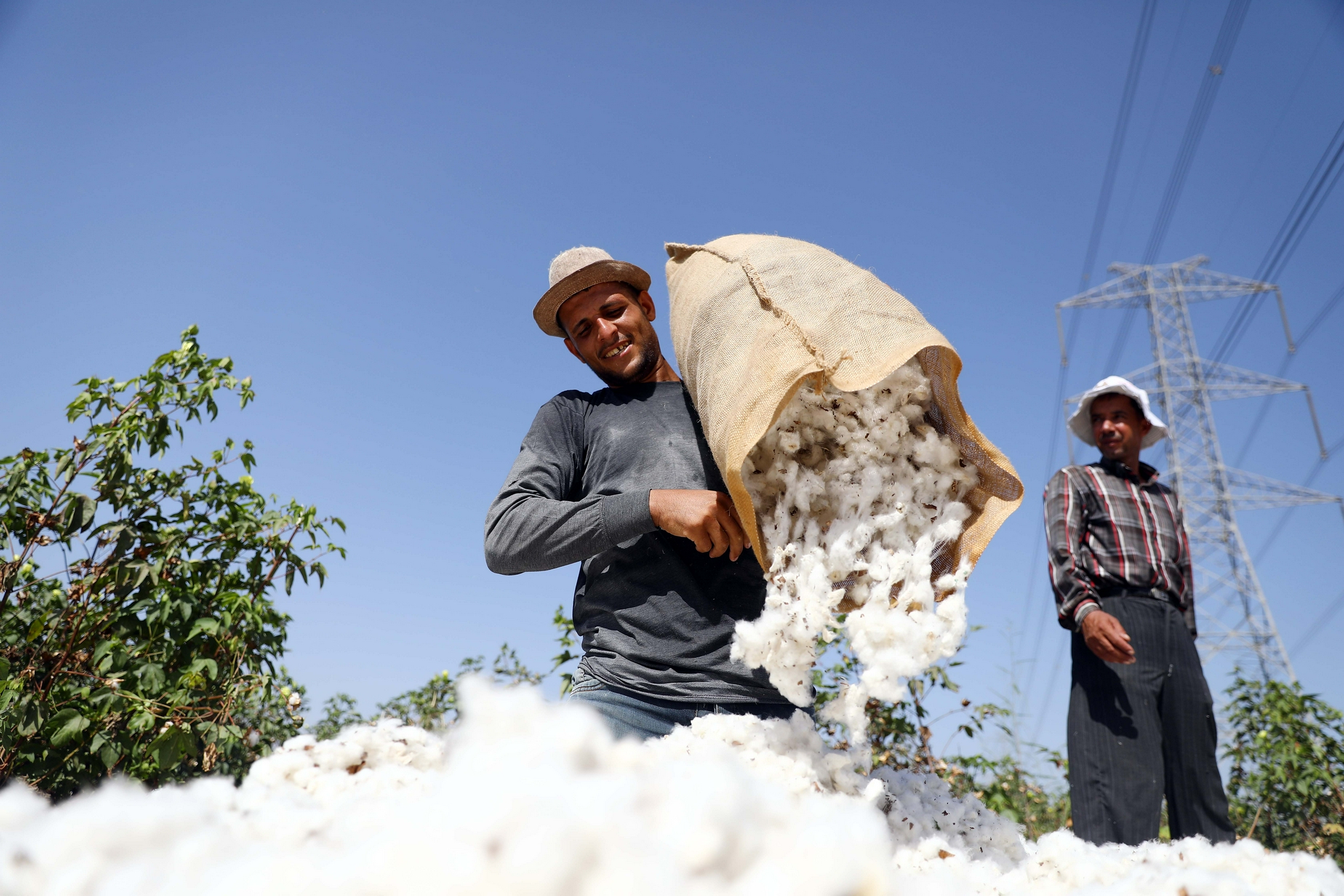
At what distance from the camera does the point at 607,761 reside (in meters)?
0.65

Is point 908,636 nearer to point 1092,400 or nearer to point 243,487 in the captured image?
point 1092,400

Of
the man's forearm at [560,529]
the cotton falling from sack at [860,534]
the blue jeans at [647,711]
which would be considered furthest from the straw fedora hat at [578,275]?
the blue jeans at [647,711]

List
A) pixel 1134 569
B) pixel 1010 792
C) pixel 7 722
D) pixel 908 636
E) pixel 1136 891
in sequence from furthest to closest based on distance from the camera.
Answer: pixel 1010 792 → pixel 1134 569 → pixel 7 722 → pixel 908 636 → pixel 1136 891

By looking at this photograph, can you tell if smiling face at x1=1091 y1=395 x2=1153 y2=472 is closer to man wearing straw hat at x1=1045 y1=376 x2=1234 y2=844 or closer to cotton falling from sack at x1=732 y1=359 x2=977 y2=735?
man wearing straw hat at x1=1045 y1=376 x2=1234 y2=844

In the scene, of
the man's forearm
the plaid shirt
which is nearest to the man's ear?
the man's forearm

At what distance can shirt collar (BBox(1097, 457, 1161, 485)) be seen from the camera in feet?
9.05

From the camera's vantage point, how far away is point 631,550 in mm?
1580

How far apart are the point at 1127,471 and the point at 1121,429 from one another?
0.15 m

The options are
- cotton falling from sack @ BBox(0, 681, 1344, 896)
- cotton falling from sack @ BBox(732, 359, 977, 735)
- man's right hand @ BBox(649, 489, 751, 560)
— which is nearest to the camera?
cotton falling from sack @ BBox(0, 681, 1344, 896)

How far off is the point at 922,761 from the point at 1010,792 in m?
1.39

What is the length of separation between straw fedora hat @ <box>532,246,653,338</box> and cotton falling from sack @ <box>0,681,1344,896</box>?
3.87ft

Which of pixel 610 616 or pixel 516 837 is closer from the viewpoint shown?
pixel 516 837

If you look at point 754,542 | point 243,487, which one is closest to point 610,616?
point 754,542

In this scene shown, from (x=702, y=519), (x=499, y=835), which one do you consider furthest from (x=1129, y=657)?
(x=499, y=835)
